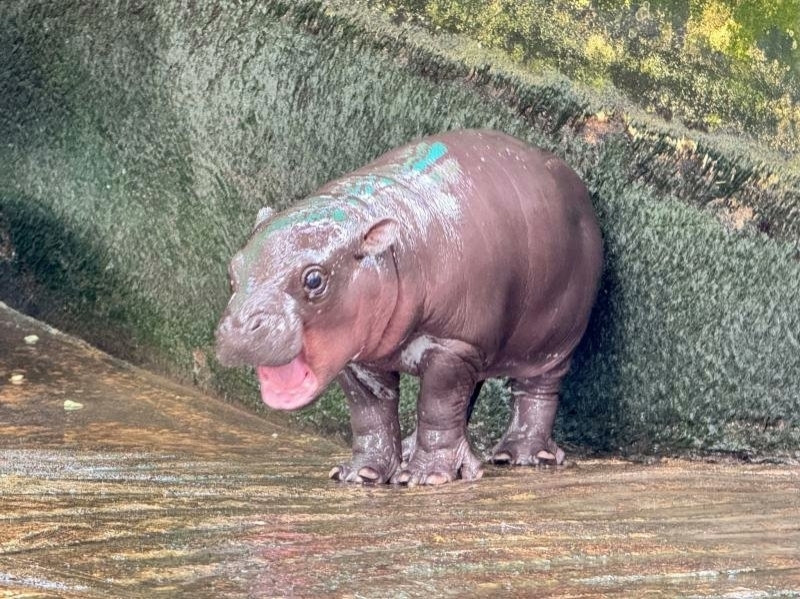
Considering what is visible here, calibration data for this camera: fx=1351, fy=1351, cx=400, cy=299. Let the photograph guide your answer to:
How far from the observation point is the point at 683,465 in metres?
3.96

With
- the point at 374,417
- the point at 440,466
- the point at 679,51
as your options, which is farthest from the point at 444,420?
the point at 679,51

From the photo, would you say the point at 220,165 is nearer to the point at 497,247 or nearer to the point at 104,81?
the point at 104,81

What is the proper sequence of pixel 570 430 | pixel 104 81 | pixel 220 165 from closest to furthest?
pixel 570 430
pixel 220 165
pixel 104 81

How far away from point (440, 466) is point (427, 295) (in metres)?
0.48

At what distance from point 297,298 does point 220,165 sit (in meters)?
1.83

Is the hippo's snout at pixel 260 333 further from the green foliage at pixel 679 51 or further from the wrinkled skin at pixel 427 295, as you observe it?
the green foliage at pixel 679 51

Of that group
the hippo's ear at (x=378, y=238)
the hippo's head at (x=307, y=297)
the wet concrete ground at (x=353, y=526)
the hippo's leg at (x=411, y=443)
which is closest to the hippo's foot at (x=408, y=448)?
the hippo's leg at (x=411, y=443)

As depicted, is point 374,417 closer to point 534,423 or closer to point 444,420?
point 444,420

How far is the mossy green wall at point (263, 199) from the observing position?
404 cm

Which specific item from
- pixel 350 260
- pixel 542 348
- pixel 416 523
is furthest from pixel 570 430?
pixel 416 523

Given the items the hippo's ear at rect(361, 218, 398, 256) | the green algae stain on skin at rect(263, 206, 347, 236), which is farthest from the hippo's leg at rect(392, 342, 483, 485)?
the green algae stain on skin at rect(263, 206, 347, 236)

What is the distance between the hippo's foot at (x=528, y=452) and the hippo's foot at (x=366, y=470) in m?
0.45

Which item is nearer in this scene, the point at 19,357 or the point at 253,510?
the point at 253,510

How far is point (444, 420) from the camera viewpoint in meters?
3.63
